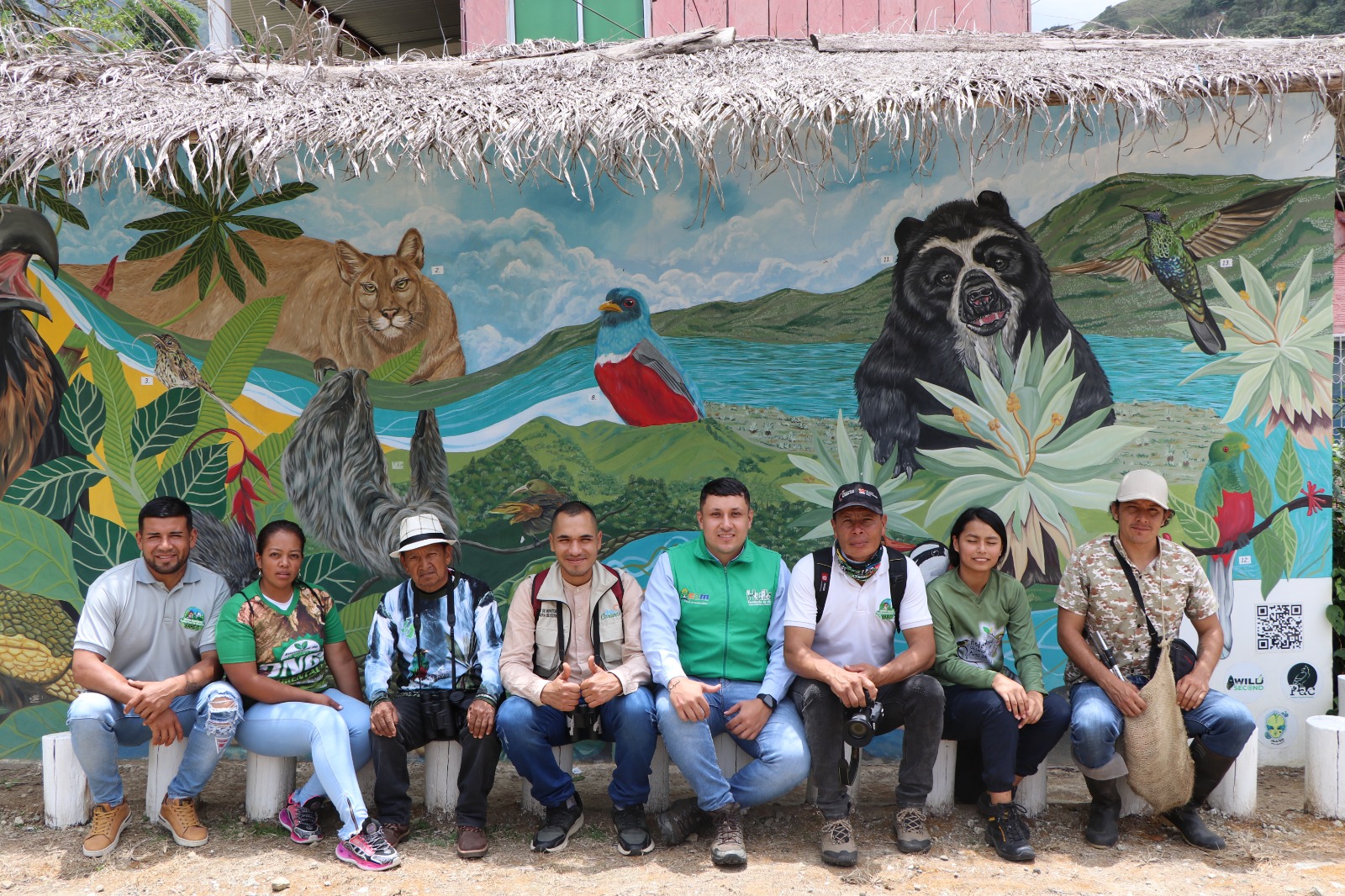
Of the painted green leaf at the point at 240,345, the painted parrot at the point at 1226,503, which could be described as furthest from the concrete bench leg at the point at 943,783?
the painted green leaf at the point at 240,345

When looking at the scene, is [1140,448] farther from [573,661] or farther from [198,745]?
[198,745]

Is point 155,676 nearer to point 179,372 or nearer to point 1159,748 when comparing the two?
point 179,372

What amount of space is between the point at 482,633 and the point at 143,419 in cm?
215

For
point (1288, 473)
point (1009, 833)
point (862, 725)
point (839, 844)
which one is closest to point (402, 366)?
point (862, 725)

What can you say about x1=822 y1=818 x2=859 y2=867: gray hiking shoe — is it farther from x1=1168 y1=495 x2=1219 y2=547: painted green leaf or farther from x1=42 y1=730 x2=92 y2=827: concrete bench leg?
x1=42 y1=730 x2=92 y2=827: concrete bench leg

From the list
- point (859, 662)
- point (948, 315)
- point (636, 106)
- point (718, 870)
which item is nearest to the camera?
point (718, 870)

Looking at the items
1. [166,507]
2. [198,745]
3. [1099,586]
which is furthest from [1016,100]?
[198,745]

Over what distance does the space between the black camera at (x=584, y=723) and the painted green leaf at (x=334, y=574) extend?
60.0 inches

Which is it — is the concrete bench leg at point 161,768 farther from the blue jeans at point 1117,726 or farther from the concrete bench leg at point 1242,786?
the concrete bench leg at point 1242,786

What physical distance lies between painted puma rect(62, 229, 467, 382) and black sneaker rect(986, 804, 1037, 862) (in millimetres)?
2965

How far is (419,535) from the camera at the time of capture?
12.0 feet

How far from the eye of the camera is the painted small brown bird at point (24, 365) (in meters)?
4.52

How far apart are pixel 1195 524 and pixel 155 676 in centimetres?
439

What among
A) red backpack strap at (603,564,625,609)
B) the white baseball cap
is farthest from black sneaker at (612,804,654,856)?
the white baseball cap
